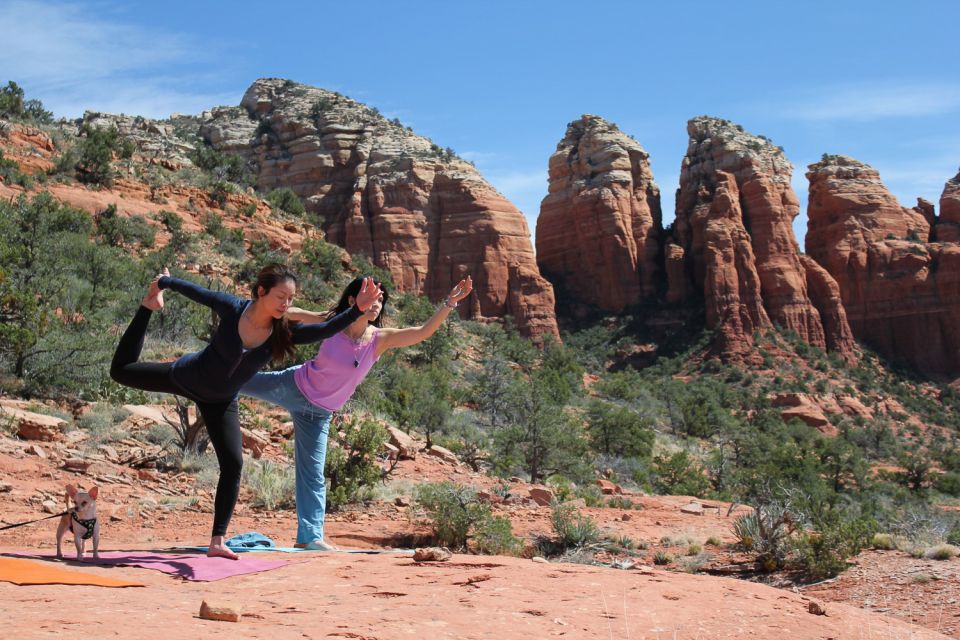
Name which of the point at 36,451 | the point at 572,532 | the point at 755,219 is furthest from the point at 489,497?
the point at 755,219

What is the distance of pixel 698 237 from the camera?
57938mm

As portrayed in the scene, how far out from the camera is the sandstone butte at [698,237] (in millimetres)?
55312

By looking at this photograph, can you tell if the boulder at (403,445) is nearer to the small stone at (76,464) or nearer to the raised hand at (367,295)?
the small stone at (76,464)

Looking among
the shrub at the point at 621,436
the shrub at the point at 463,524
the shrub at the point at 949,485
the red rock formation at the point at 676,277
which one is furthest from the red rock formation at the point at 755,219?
the shrub at the point at 463,524

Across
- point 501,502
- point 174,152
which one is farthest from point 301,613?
point 174,152

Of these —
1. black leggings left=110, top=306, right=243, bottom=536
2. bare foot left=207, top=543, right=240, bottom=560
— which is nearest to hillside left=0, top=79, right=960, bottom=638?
bare foot left=207, top=543, right=240, bottom=560

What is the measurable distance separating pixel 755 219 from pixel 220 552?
188ft

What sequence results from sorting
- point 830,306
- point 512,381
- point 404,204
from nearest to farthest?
1. point 512,381
2. point 404,204
3. point 830,306

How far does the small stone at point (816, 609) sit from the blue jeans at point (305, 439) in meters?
2.97

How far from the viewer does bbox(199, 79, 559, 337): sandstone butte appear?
50938 mm

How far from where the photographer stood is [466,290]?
580 centimetres

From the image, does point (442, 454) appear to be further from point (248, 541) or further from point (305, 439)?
point (248, 541)

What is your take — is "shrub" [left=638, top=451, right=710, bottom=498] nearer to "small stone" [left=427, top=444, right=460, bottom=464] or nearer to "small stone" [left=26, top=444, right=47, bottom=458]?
Answer: "small stone" [left=427, top=444, right=460, bottom=464]

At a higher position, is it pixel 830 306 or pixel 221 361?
pixel 830 306
